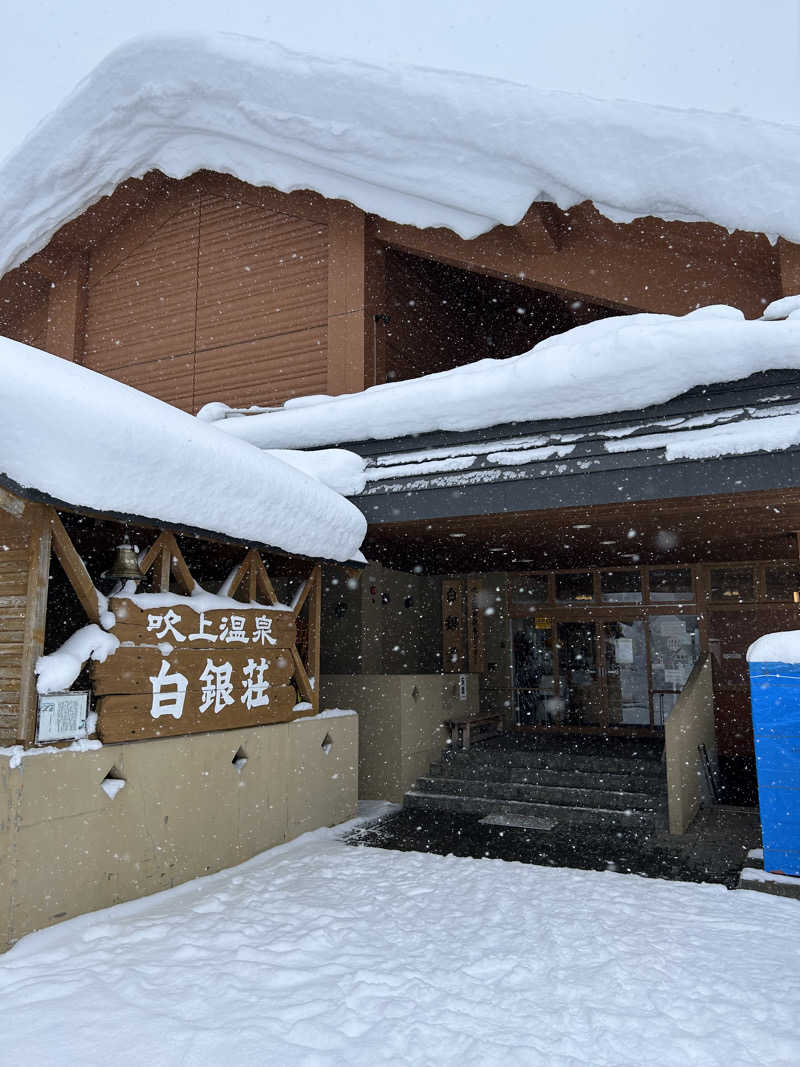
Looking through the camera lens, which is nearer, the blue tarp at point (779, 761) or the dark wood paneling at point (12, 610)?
the dark wood paneling at point (12, 610)

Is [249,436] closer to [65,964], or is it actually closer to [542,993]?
[65,964]

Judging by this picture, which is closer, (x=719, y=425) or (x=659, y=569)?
(x=719, y=425)

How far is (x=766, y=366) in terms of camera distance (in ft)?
19.8

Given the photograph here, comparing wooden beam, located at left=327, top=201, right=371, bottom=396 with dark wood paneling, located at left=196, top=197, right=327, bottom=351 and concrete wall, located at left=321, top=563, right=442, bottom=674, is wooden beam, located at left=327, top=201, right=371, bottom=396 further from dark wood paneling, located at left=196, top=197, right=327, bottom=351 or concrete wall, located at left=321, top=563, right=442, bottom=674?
Answer: concrete wall, located at left=321, top=563, right=442, bottom=674

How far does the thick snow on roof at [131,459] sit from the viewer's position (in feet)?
13.4

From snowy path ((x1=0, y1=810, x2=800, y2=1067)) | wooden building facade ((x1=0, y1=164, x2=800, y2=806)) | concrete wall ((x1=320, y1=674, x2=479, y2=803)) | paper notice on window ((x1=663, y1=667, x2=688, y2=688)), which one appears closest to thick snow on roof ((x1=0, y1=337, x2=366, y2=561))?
wooden building facade ((x1=0, y1=164, x2=800, y2=806))

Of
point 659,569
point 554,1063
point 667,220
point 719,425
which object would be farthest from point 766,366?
point 659,569

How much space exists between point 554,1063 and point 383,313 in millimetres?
8274

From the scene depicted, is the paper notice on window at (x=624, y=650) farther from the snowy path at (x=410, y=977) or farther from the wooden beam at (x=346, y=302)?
the snowy path at (x=410, y=977)

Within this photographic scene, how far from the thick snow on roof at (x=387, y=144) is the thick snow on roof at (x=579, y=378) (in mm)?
1348

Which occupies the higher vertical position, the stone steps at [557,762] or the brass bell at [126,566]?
the brass bell at [126,566]

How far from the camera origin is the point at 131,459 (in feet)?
15.3

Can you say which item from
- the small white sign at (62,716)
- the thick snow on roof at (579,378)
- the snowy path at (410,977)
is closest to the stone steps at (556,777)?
the snowy path at (410,977)

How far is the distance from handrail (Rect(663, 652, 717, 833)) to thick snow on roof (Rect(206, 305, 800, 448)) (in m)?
2.90
